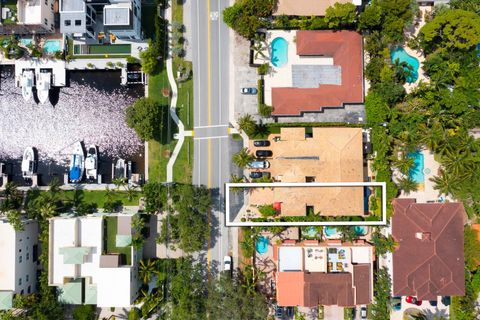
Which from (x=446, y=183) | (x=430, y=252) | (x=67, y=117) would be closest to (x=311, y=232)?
(x=430, y=252)

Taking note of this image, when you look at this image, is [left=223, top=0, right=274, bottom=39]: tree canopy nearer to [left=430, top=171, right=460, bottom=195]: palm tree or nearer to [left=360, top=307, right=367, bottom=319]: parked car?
[left=430, top=171, right=460, bottom=195]: palm tree

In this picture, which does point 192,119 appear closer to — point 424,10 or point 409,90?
point 409,90

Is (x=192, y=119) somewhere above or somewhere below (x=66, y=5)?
below

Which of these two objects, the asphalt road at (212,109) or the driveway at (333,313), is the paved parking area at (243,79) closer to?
the asphalt road at (212,109)

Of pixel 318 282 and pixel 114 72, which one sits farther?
pixel 114 72

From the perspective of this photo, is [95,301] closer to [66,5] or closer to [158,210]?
[158,210]

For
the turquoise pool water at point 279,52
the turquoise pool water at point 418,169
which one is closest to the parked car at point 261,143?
the turquoise pool water at point 279,52

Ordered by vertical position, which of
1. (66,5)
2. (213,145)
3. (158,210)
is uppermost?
(66,5)

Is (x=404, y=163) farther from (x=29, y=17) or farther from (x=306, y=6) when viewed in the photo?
(x=29, y=17)

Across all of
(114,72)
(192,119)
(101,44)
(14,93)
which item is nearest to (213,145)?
(192,119)
